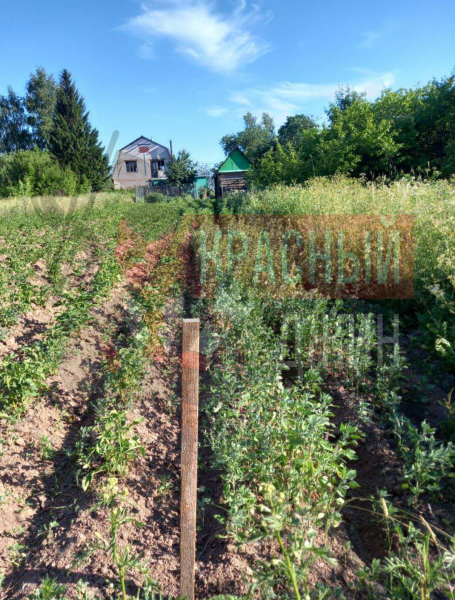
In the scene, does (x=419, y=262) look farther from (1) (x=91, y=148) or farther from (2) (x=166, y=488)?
(1) (x=91, y=148)

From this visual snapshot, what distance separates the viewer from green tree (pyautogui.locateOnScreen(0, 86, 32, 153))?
41875 millimetres

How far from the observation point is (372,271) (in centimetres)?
566

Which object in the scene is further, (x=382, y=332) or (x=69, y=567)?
(x=382, y=332)

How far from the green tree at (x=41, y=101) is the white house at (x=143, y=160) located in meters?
8.64

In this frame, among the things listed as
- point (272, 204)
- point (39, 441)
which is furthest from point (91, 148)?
point (39, 441)

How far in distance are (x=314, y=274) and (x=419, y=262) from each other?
5.45 feet

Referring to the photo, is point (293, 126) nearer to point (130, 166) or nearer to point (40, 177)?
point (130, 166)

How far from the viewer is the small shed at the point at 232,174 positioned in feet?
97.5

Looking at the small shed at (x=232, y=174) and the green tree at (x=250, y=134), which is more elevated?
the green tree at (x=250, y=134)

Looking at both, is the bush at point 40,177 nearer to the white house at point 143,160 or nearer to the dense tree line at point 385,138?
the dense tree line at point 385,138

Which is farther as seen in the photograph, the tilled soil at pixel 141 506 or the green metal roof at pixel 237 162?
the green metal roof at pixel 237 162

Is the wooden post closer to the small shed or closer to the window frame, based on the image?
the small shed

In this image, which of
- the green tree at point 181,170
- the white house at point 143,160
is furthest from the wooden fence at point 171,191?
the white house at point 143,160

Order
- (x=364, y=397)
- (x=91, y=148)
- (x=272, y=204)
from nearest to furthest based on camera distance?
1. (x=364, y=397)
2. (x=272, y=204)
3. (x=91, y=148)
